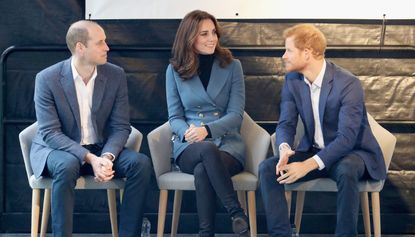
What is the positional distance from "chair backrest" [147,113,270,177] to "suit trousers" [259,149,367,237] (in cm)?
24

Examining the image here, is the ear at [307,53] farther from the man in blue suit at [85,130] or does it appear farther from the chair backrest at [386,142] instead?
the man in blue suit at [85,130]

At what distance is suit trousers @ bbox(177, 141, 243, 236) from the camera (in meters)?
4.38

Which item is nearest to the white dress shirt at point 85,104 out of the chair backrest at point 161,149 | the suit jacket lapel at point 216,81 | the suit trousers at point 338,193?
the chair backrest at point 161,149

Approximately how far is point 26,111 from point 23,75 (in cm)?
25

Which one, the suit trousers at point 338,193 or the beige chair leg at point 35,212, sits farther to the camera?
the beige chair leg at point 35,212

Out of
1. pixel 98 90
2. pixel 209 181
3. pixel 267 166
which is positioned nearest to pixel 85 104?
pixel 98 90

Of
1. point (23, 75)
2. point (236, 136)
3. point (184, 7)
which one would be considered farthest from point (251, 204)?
point (23, 75)

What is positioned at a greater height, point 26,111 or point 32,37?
point 32,37

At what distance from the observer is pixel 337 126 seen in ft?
14.9

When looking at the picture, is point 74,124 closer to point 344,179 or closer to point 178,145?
point 178,145

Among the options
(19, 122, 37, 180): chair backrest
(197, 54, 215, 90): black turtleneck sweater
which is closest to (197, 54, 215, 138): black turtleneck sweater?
(197, 54, 215, 90): black turtleneck sweater

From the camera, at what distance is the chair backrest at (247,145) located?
15.5ft

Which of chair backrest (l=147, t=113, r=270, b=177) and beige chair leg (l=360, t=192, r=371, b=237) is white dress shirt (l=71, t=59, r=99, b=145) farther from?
beige chair leg (l=360, t=192, r=371, b=237)

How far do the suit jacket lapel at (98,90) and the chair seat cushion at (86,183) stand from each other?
428 mm
